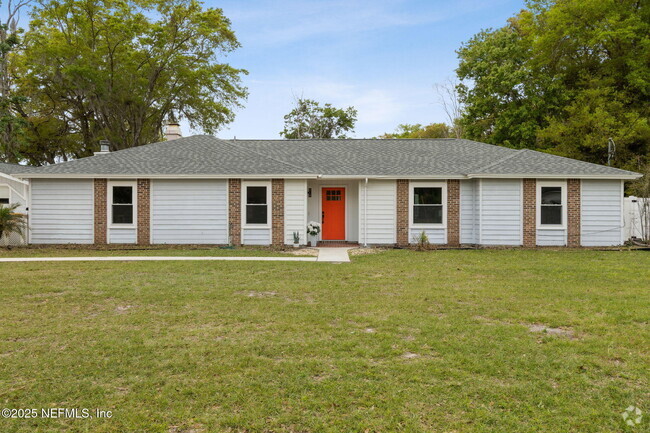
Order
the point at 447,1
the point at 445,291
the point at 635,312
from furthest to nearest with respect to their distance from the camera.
Result: 1. the point at 447,1
2. the point at 445,291
3. the point at 635,312

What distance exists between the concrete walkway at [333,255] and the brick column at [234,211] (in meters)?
3.08

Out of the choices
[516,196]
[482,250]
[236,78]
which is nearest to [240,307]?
[482,250]

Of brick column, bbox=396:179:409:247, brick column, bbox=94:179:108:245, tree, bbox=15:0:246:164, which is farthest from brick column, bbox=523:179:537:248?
tree, bbox=15:0:246:164

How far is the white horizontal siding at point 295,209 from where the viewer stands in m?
15.2

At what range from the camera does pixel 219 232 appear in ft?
50.3

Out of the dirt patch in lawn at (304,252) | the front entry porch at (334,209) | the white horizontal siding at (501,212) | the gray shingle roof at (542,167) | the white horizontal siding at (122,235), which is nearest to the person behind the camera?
the dirt patch in lawn at (304,252)

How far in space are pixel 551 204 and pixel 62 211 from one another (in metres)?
17.6

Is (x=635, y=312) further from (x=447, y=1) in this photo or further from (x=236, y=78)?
(x=236, y=78)

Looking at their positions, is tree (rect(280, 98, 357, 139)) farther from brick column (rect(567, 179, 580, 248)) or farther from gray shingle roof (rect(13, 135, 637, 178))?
brick column (rect(567, 179, 580, 248))

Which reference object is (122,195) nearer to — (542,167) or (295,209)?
(295,209)

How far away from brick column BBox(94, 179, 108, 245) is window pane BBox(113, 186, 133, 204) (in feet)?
1.08

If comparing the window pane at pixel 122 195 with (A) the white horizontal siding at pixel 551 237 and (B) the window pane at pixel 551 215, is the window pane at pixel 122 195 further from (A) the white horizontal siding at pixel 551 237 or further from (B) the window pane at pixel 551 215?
(B) the window pane at pixel 551 215

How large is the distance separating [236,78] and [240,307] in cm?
3035

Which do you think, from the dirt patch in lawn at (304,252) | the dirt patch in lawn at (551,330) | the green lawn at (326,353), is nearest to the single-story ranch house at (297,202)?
the dirt patch in lawn at (304,252)
